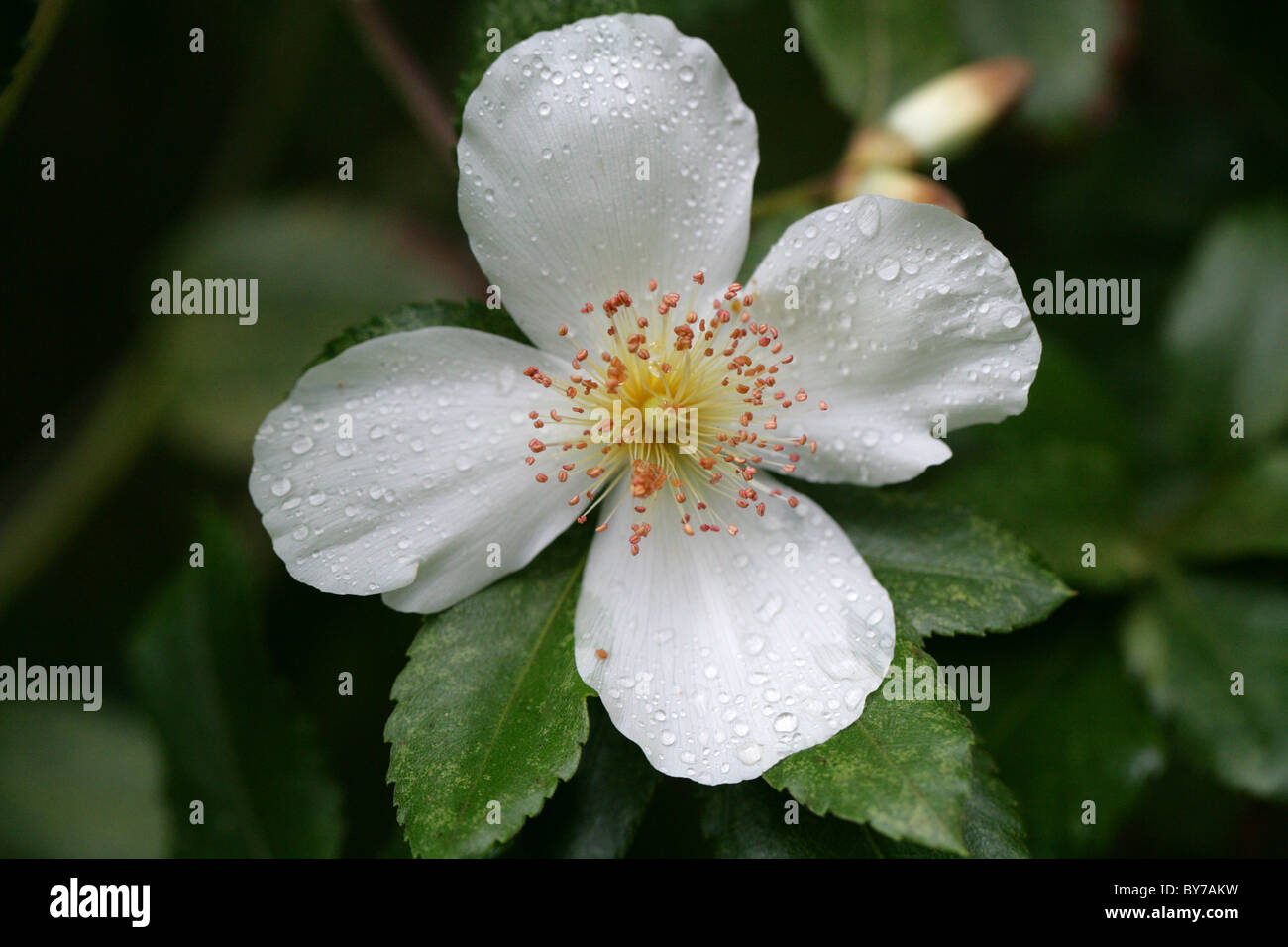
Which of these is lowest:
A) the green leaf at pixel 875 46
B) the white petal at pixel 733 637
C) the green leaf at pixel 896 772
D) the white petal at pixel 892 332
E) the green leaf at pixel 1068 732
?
the green leaf at pixel 1068 732

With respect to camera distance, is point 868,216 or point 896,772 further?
point 868,216

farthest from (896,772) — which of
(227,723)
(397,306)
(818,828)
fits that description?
(397,306)

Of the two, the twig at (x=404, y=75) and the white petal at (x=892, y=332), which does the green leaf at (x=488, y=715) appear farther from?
the twig at (x=404, y=75)

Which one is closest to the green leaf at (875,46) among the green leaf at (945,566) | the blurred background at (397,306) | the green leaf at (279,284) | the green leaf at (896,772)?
the blurred background at (397,306)

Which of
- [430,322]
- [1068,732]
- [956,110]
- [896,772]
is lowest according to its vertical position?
[1068,732]

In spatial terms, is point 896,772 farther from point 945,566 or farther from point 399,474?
point 399,474

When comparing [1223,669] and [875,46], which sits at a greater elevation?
[875,46]

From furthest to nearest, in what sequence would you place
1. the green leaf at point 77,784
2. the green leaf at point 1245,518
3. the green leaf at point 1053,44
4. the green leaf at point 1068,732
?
the green leaf at point 77,784 < the green leaf at point 1053,44 < the green leaf at point 1245,518 < the green leaf at point 1068,732

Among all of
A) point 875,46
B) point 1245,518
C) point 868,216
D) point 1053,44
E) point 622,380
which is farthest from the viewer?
point 1053,44
